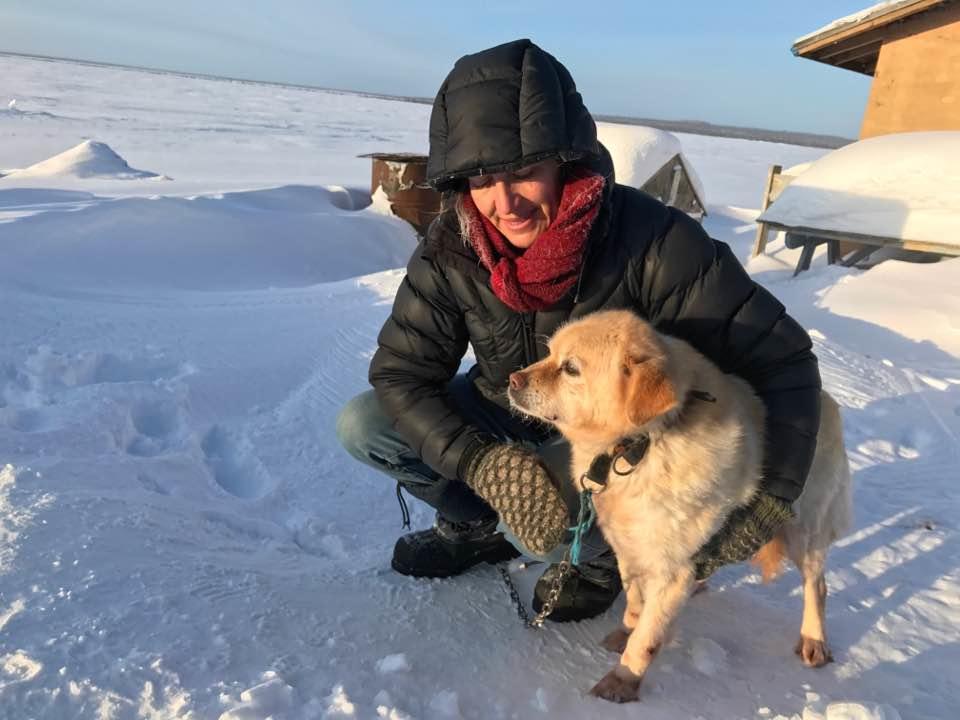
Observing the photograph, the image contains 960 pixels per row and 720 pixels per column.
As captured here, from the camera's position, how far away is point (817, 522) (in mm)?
2023

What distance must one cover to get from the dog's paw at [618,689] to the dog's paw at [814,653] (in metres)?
0.59

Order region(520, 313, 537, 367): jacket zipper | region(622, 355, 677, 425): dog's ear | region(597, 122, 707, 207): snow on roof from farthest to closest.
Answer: region(597, 122, 707, 207): snow on roof → region(520, 313, 537, 367): jacket zipper → region(622, 355, 677, 425): dog's ear

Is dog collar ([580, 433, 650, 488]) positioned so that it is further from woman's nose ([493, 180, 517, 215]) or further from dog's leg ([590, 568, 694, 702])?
woman's nose ([493, 180, 517, 215])

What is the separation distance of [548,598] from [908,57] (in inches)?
496

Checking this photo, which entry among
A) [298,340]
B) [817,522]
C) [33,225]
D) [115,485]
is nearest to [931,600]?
Answer: [817,522]

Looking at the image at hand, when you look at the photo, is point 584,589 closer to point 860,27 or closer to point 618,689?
point 618,689

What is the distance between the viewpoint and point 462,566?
2.46 metres

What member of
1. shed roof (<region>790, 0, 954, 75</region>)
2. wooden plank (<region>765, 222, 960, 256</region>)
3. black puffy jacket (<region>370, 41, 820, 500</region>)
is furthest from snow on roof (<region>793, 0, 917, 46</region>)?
black puffy jacket (<region>370, 41, 820, 500</region>)

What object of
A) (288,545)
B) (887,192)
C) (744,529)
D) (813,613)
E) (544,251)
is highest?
(544,251)

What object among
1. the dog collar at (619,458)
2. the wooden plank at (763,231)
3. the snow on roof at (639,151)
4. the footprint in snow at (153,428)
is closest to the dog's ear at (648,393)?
the dog collar at (619,458)

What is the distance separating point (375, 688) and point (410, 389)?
94 cm

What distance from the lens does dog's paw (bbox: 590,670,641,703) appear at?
183cm

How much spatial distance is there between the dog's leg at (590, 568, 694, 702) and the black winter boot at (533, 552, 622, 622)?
1.28ft

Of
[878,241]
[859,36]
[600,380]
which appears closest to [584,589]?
[600,380]
